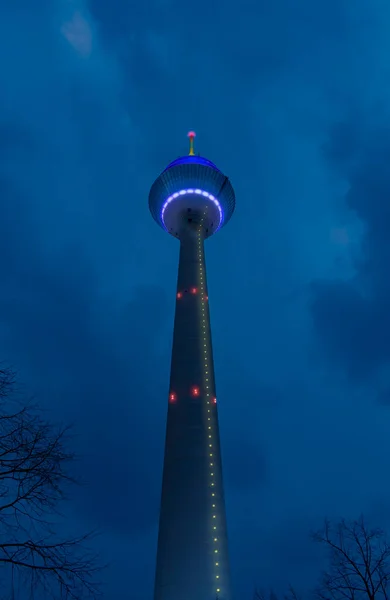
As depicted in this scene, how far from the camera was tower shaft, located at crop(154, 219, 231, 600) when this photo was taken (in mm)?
35219

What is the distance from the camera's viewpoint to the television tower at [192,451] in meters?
35.4

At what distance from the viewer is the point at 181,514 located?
37062 mm

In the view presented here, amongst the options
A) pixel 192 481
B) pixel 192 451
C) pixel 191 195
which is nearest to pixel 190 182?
pixel 191 195

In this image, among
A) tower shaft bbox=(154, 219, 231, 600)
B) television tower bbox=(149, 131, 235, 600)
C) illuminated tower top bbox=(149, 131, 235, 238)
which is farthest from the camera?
illuminated tower top bbox=(149, 131, 235, 238)

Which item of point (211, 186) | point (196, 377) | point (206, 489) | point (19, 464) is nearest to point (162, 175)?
point (211, 186)

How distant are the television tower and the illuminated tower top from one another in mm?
122

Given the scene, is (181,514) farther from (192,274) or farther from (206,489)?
(192,274)

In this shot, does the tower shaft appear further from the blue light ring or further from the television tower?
the blue light ring

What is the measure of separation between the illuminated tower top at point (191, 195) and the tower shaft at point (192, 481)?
485 inches

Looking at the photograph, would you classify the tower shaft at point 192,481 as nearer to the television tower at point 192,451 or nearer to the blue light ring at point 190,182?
the television tower at point 192,451

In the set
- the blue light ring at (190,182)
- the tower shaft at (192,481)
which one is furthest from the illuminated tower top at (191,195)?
the tower shaft at (192,481)

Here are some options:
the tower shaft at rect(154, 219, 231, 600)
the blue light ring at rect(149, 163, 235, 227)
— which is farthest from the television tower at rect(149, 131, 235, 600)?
the blue light ring at rect(149, 163, 235, 227)

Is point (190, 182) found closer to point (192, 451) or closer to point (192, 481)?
point (192, 451)

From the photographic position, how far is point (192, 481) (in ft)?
125
